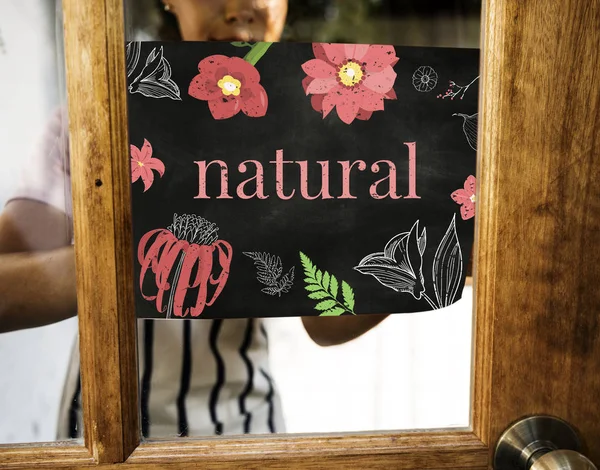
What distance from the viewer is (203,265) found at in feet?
2.04

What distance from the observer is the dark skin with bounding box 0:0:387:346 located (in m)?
0.60

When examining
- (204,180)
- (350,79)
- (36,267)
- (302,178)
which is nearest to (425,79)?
(350,79)

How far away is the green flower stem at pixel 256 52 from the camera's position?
0.60 m

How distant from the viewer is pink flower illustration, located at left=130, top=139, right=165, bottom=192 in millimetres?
601

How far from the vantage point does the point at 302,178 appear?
2.03 ft

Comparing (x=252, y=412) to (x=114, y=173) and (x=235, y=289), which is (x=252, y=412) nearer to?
(x=235, y=289)

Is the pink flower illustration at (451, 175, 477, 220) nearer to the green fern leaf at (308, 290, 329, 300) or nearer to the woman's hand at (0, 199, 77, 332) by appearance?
the green fern leaf at (308, 290, 329, 300)

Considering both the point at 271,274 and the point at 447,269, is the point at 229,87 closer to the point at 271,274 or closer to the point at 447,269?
the point at 271,274

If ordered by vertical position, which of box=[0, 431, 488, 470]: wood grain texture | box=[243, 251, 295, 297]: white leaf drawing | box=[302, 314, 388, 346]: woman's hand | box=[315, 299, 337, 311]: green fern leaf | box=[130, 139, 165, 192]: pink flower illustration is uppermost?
box=[130, 139, 165, 192]: pink flower illustration

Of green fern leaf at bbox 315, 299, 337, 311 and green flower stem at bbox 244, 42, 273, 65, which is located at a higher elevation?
green flower stem at bbox 244, 42, 273, 65

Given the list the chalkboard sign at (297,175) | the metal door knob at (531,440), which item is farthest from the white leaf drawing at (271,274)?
the metal door knob at (531,440)

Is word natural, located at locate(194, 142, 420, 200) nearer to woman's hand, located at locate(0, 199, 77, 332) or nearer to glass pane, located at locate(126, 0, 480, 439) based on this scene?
glass pane, located at locate(126, 0, 480, 439)

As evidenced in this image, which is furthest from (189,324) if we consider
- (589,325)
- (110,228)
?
(589,325)

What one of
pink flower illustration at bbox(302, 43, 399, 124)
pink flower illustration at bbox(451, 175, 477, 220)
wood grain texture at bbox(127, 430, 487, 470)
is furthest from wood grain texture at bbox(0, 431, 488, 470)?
pink flower illustration at bbox(302, 43, 399, 124)
